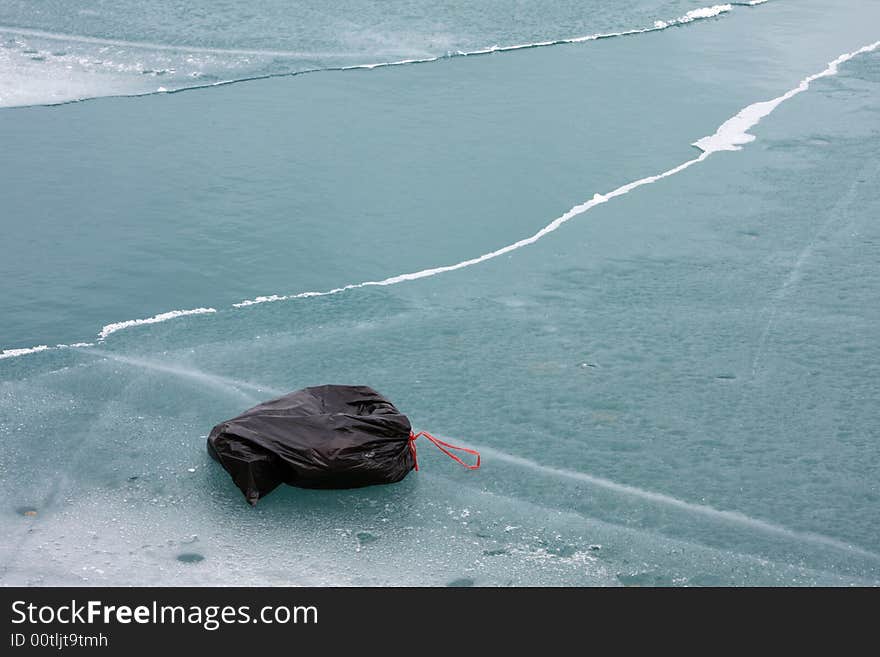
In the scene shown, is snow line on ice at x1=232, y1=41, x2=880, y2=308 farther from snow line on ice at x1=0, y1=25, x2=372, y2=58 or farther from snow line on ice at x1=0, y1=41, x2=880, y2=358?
snow line on ice at x1=0, y1=25, x2=372, y2=58

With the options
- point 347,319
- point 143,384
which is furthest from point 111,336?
point 347,319

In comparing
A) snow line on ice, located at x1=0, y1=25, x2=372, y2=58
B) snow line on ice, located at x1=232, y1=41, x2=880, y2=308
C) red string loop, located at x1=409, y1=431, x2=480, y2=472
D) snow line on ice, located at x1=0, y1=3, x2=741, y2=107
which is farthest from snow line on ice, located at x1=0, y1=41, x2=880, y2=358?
snow line on ice, located at x1=0, y1=25, x2=372, y2=58

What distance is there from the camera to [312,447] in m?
5.11

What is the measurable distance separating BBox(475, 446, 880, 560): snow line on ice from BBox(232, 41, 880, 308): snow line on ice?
6.26 ft

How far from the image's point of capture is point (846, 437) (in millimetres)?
5594

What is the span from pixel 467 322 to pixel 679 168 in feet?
9.50

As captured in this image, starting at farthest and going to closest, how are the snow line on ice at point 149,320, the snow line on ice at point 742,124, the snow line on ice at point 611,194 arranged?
the snow line on ice at point 742,124
the snow line on ice at point 611,194
the snow line on ice at point 149,320

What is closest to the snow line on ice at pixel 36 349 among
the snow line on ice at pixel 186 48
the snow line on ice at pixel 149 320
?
the snow line on ice at pixel 149 320

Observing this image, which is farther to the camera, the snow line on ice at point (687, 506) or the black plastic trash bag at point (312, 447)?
the black plastic trash bag at point (312, 447)

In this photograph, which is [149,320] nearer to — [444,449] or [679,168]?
[444,449]

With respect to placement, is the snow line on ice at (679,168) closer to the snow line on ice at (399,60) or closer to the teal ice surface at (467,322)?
the teal ice surface at (467,322)

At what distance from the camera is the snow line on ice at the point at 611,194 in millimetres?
6680

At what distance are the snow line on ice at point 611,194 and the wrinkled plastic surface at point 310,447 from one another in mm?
1494

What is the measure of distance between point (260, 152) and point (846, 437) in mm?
4970
